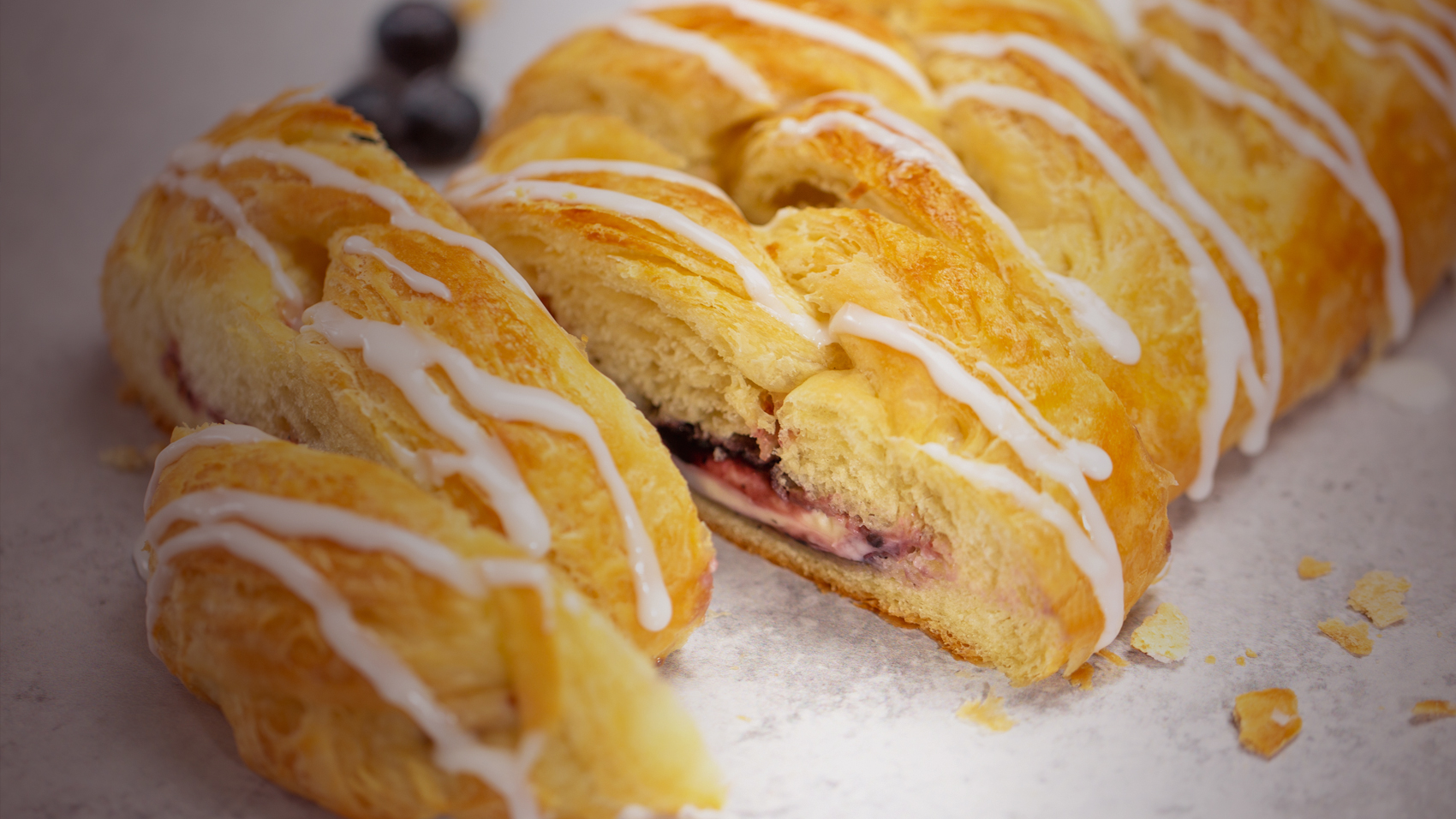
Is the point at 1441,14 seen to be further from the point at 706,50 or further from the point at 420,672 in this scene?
the point at 420,672

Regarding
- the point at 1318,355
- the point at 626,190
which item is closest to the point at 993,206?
the point at 626,190

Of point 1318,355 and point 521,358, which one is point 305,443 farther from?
point 1318,355

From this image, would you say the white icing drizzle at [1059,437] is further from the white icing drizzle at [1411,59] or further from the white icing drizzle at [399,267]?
the white icing drizzle at [1411,59]

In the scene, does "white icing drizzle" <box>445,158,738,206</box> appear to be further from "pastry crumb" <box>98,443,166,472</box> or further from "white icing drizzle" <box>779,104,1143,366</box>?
"pastry crumb" <box>98,443,166,472</box>

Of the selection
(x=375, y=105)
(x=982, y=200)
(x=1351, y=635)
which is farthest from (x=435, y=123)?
(x=1351, y=635)

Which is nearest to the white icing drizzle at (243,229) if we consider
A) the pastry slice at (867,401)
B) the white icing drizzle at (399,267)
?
the white icing drizzle at (399,267)

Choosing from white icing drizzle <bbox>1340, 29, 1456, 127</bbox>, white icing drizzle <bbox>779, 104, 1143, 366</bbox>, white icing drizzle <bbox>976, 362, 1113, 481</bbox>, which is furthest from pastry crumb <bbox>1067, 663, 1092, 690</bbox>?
Answer: white icing drizzle <bbox>1340, 29, 1456, 127</bbox>
